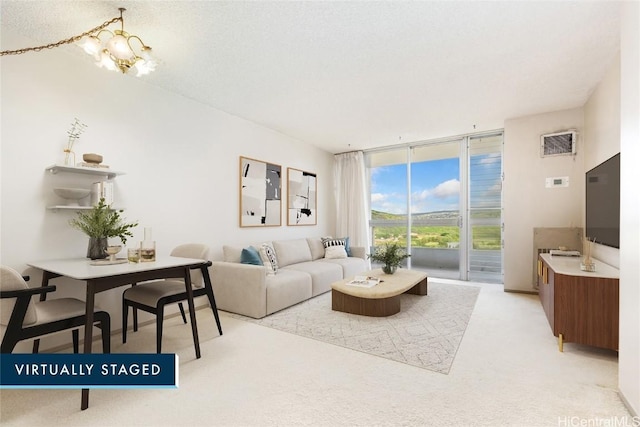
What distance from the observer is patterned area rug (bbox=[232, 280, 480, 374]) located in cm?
245

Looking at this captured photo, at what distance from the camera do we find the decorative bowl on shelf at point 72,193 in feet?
8.11

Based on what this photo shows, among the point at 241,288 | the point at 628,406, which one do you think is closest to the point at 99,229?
the point at 241,288

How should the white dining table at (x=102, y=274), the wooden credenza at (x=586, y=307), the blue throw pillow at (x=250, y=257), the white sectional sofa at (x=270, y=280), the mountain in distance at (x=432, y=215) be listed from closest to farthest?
the white dining table at (x=102, y=274), the wooden credenza at (x=586, y=307), the white sectional sofa at (x=270, y=280), the blue throw pillow at (x=250, y=257), the mountain in distance at (x=432, y=215)

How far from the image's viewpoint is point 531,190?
4.29 m

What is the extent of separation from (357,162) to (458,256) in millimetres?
2625

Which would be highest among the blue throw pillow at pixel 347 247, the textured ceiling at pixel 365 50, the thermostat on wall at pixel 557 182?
the textured ceiling at pixel 365 50

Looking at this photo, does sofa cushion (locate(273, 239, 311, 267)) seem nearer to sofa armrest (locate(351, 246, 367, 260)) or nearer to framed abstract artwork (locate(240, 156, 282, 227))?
framed abstract artwork (locate(240, 156, 282, 227))

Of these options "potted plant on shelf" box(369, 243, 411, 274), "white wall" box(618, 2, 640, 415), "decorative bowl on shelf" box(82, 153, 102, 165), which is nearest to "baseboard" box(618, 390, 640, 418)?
"white wall" box(618, 2, 640, 415)

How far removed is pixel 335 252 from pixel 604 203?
3488mm

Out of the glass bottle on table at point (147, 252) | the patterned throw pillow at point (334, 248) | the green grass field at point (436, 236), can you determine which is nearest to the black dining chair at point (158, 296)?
the glass bottle on table at point (147, 252)

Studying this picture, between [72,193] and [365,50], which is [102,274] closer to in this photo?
[72,193]

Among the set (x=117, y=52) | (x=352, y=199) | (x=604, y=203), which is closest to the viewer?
(x=117, y=52)

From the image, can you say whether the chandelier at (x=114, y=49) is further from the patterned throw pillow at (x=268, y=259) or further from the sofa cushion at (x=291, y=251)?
the sofa cushion at (x=291, y=251)

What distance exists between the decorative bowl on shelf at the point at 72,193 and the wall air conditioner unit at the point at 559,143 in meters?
5.42
